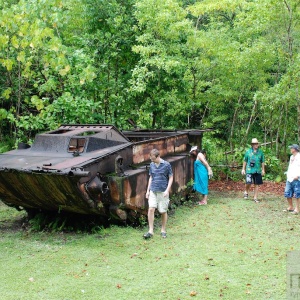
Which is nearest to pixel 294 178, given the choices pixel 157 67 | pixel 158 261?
pixel 158 261

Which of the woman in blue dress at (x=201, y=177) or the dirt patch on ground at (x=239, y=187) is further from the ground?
the woman in blue dress at (x=201, y=177)

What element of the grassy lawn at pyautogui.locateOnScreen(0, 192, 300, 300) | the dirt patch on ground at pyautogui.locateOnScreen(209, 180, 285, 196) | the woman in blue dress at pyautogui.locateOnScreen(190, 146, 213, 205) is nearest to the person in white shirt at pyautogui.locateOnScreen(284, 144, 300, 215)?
the grassy lawn at pyautogui.locateOnScreen(0, 192, 300, 300)

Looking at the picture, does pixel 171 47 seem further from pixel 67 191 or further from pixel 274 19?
pixel 67 191

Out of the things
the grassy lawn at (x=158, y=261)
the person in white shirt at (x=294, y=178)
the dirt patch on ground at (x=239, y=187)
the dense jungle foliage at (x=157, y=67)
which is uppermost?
the dense jungle foliage at (x=157, y=67)

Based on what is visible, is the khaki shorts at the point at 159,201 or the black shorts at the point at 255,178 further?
the black shorts at the point at 255,178

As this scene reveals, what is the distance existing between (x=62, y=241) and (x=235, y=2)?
1029 cm

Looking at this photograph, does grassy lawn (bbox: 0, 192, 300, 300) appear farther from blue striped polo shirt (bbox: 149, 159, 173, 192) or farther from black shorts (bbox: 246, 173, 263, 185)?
black shorts (bbox: 246, 173, 263, 185)

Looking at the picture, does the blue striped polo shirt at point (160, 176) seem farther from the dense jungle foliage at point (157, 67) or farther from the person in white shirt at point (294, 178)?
the dense jungle foliage at point (157, 67)

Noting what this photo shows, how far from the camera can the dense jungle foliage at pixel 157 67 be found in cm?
1355

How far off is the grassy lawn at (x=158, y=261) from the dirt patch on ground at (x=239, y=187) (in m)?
3.51

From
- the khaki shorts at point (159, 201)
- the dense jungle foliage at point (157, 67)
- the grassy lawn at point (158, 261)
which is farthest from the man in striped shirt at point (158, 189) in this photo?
the dense jungle foliage at point (157, 67)

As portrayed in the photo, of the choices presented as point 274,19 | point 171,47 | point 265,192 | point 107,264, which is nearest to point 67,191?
point 107,264

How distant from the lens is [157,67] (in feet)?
47.8

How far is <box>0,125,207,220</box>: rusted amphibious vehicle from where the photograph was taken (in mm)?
7781
